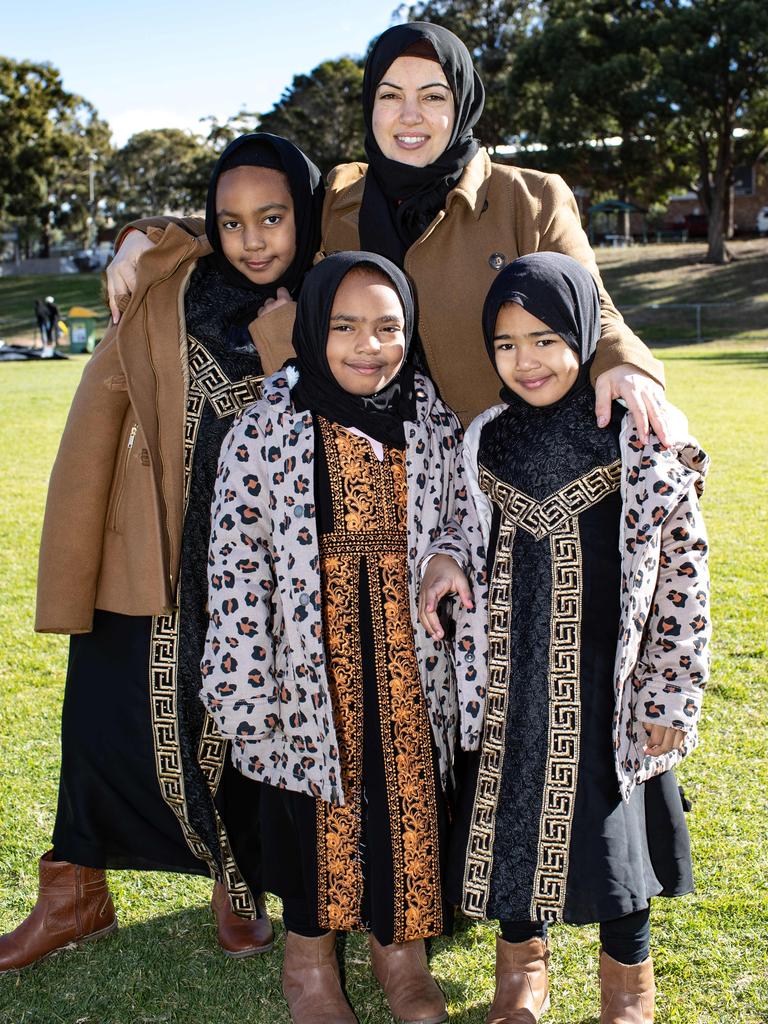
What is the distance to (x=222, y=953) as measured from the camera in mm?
2941

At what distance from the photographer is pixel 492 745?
8.29ft

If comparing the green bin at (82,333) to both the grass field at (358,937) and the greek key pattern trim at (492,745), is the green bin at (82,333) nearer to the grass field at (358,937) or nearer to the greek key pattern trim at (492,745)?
the grass field at (358,937)

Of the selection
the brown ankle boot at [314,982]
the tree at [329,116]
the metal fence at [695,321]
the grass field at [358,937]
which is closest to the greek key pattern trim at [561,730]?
the grass field at [358,937]

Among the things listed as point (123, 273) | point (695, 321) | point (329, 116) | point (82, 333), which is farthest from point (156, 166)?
point (123, 273)

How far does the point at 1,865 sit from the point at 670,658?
224cm

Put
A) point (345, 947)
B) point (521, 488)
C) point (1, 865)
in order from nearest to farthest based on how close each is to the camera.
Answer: point (521, 488) < point (345, 947) < point (1, 865)

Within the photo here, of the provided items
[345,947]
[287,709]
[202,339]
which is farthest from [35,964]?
[202,339]

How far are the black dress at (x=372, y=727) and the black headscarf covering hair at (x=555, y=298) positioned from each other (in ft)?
1.52

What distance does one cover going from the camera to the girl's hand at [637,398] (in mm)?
2355

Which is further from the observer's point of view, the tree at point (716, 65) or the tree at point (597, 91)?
the tree at point (597, 91)

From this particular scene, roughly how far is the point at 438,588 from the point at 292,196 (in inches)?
44.5

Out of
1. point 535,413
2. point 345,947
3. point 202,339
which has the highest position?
point 202,339

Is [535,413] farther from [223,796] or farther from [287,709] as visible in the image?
[223,796]

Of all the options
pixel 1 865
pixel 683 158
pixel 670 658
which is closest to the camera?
pixel 670 658
